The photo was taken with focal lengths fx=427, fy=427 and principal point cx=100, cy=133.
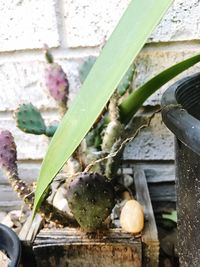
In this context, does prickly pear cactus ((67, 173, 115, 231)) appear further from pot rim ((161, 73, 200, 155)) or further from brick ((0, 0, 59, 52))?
brick ((0, 0, 59, 52))

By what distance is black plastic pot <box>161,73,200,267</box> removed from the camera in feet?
1.74

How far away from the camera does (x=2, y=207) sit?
1.15m

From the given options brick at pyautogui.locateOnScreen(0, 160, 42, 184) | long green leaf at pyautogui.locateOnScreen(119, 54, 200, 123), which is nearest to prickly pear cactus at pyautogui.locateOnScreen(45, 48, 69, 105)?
long green leaf at pyautogui.locateOnScreen(119, 54, 200, 123)

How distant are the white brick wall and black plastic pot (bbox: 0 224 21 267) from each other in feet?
1.09

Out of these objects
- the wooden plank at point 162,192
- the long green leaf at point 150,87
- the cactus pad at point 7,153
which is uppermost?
the long green leaf at point 150,87

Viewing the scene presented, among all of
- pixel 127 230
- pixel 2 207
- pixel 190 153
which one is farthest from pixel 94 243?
pixel 2 207

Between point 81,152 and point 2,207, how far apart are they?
0.38m

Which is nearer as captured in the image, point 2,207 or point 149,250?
point 149,250

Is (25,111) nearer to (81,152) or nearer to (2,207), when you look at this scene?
(81,152)

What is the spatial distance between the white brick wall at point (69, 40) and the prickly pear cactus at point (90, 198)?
1.10 ft

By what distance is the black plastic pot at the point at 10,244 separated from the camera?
2.53 ft

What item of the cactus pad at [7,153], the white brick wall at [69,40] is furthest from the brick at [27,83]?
the cactus pad at [7,153]

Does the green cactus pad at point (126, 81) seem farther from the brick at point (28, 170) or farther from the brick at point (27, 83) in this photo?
the brick at point (28, 170)

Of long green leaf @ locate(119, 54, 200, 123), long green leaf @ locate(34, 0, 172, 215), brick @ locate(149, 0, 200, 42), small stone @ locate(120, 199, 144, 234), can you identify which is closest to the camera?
long green leaf @ locate(34, 0, 172, 215)
